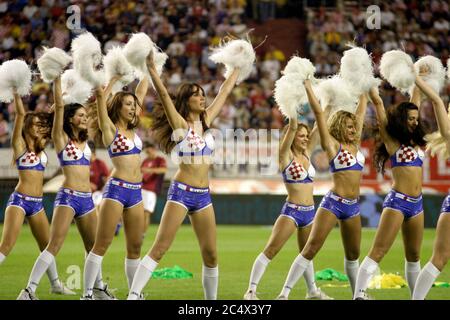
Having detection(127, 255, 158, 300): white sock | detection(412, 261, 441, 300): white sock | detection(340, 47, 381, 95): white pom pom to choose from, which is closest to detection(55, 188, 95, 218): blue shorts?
detection(127, 255, 158, 300): white sock

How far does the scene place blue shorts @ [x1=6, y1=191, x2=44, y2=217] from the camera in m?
8.75

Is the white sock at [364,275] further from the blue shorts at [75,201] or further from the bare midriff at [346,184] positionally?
the blue shorts at [75,201]

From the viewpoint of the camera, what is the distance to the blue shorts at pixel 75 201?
27.5 ft

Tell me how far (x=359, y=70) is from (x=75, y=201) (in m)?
2.86

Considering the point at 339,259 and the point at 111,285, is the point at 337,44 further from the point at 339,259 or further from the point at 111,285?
the point at 111,285

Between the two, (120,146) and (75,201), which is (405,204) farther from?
(75,201)

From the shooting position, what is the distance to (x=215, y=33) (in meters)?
23.0

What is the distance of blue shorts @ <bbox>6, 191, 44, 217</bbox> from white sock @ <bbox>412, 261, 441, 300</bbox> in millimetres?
3696

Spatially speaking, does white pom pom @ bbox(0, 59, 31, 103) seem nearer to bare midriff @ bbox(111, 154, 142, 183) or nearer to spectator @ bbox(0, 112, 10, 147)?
bare midriff @ bbox(111, 154, 142, 183)

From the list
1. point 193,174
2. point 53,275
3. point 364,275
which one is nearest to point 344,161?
point 364,275

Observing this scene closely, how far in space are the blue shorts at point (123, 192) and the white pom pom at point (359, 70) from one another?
7.13ft

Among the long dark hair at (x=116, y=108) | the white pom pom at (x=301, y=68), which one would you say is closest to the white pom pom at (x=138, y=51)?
the long dark hair at (x=116, y=108)

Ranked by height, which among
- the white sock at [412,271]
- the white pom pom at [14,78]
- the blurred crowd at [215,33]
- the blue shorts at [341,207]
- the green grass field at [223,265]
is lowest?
the green grass field at [223,265]
